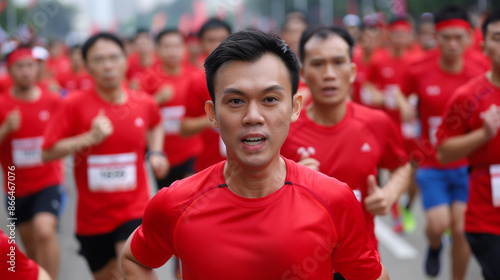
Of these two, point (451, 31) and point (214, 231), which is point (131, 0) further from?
point (214, 231)

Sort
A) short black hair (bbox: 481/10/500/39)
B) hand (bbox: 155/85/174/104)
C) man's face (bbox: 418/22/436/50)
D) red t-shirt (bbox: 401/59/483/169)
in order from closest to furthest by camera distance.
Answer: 1. short black hair (bbox: 481/10/500/39)
2. red t-shirt (bbox: 401/59/483/169)
3. hand (bbox: 155/85/174/104)
4. man's face (bbox: 418/22/436/50)

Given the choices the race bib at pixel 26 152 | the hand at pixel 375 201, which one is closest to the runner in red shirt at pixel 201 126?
the race bib at pixel 26 152

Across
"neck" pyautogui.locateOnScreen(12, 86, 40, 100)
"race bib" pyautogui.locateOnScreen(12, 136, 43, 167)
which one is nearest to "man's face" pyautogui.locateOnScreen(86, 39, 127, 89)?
"race bib" pyautogui.locateOnScreen(12, 136, 43, 167)

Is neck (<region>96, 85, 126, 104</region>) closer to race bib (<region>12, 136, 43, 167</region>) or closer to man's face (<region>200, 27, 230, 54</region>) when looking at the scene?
race bib (<region>12, 136, 43, 167</region>)

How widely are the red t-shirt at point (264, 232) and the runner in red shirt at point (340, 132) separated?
3.54 feet

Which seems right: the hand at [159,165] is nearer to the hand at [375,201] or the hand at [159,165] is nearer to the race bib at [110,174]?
the race bib at [110,174]

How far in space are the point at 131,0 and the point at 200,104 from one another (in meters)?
11.4

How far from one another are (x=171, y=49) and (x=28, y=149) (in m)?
2.58

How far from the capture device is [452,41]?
20.1 feet

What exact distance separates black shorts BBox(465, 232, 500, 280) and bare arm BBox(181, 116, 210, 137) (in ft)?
8.12

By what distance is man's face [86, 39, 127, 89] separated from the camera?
16.3 feet

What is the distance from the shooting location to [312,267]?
225 cm

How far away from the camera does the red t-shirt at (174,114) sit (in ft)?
23.8

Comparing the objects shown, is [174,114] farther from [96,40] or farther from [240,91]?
[240,91]
